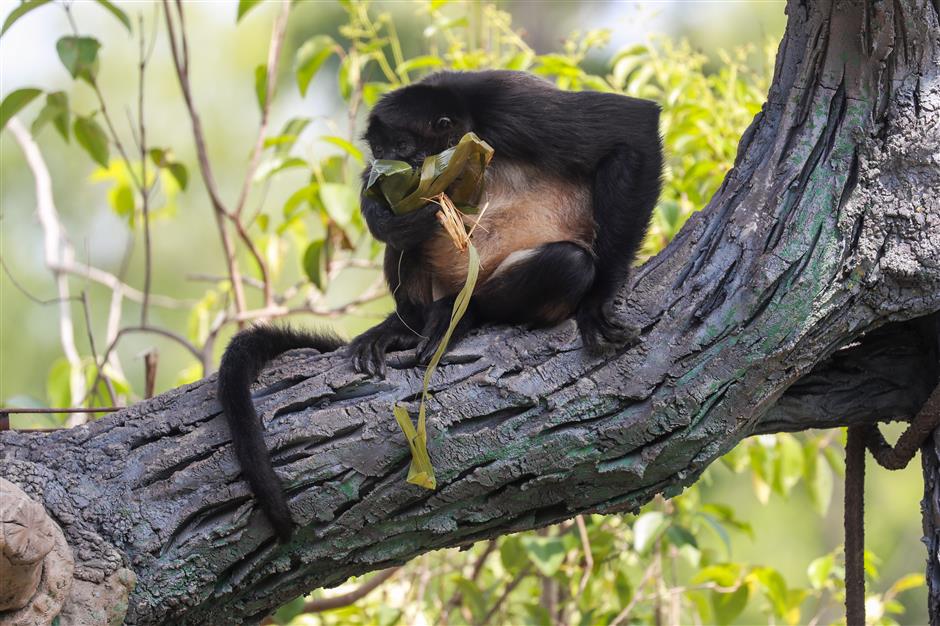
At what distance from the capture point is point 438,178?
255cm

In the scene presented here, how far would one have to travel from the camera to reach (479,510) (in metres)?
2.16

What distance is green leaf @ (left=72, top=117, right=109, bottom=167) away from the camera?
3605 millimetres

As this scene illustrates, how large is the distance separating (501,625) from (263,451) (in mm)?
2559

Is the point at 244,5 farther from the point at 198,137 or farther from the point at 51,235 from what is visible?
the point at 51,235

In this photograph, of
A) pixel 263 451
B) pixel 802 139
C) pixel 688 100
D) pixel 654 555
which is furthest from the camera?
Result: pixel 654 555

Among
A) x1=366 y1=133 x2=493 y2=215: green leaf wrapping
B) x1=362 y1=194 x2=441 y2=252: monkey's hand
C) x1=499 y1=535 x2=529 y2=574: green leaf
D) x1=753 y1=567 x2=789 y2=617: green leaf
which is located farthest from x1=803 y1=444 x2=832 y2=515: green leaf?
x1=362 y1=194 x2=441 y2=252: monkey's hand

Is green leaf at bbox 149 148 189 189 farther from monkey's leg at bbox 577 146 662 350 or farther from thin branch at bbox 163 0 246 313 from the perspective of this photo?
monkey's leg at bbox 577 146 662 350

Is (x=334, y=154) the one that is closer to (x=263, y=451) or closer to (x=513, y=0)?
(x=263, y=451)

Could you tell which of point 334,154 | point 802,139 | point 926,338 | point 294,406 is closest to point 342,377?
point 294,406

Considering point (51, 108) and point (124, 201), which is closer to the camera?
point (51, 108)

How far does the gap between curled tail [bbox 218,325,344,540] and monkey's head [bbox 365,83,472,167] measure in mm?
810

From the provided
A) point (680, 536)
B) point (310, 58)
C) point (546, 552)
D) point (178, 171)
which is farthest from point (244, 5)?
point (680, 536)

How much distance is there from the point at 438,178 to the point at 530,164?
0.46 meters

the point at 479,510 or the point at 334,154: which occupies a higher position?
the point at 334,154
